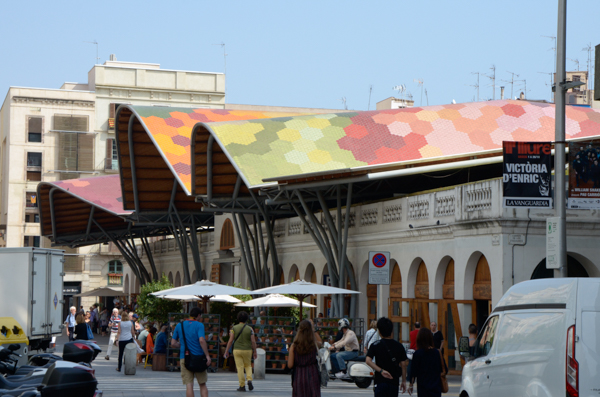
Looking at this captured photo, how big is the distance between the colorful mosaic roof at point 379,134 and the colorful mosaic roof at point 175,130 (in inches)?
246

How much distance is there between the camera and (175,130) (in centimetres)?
4397

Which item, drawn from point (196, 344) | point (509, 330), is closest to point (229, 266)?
point (196, 344)

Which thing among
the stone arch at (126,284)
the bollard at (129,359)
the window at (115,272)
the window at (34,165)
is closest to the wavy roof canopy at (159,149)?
the bollard at (129,359)

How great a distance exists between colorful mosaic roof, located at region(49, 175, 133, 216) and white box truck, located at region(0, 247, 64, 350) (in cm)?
3113

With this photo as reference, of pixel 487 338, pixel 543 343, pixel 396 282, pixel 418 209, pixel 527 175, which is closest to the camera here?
pixel 543 343

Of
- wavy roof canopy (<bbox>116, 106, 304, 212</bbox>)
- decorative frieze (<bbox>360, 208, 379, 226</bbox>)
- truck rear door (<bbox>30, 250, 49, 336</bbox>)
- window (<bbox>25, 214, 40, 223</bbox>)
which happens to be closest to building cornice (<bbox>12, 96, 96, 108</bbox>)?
window (<bbox>25, 214, 40, 223</bbox>)

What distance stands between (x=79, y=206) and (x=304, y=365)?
163 feet

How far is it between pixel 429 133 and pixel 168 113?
15493 millimetres

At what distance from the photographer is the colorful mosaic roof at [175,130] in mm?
41987

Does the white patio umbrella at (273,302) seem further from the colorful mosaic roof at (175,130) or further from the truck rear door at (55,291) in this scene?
the colorful mosaic roof at (175,130)

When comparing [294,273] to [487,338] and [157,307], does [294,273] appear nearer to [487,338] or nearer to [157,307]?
[157,307]

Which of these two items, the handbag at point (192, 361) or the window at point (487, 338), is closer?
the window at point (487, 338)

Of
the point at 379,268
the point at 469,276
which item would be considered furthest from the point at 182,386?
the point at 469,276

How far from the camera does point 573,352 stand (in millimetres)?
8961
